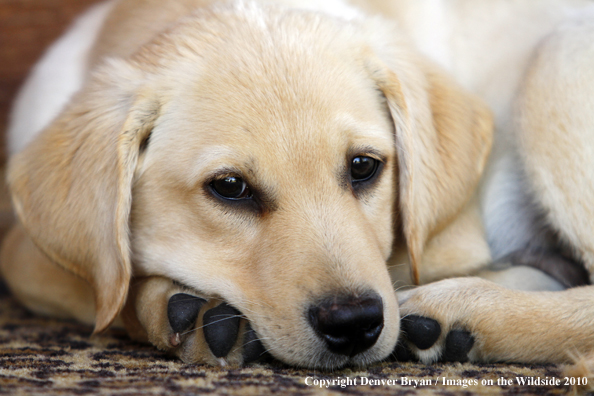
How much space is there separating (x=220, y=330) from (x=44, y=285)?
1441mm

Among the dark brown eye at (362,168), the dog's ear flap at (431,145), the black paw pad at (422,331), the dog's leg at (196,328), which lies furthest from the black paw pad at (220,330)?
the dog's ear flap at (431,145)

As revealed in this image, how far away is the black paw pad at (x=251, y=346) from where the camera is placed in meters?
2.30

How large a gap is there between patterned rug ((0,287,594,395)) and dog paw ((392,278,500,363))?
70 millimetres

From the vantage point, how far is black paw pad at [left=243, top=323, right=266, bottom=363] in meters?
2.30

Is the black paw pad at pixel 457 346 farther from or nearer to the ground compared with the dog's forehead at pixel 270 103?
nearer to the ground

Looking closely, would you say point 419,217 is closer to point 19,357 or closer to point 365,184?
point 365,184

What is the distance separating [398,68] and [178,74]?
1.09m

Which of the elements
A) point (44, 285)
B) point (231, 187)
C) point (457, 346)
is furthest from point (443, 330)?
point (44, 285)

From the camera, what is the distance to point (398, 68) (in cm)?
300

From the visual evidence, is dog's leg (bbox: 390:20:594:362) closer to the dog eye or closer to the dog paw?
the dog paw

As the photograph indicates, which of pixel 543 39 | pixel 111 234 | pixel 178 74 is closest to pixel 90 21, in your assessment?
pixel 178 74

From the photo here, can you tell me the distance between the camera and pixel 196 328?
2.35 m

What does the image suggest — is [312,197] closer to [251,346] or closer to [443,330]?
[251,346]

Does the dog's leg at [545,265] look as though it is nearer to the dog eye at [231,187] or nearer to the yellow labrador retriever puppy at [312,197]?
the yellow labrador retriever puppy at [312,197]
